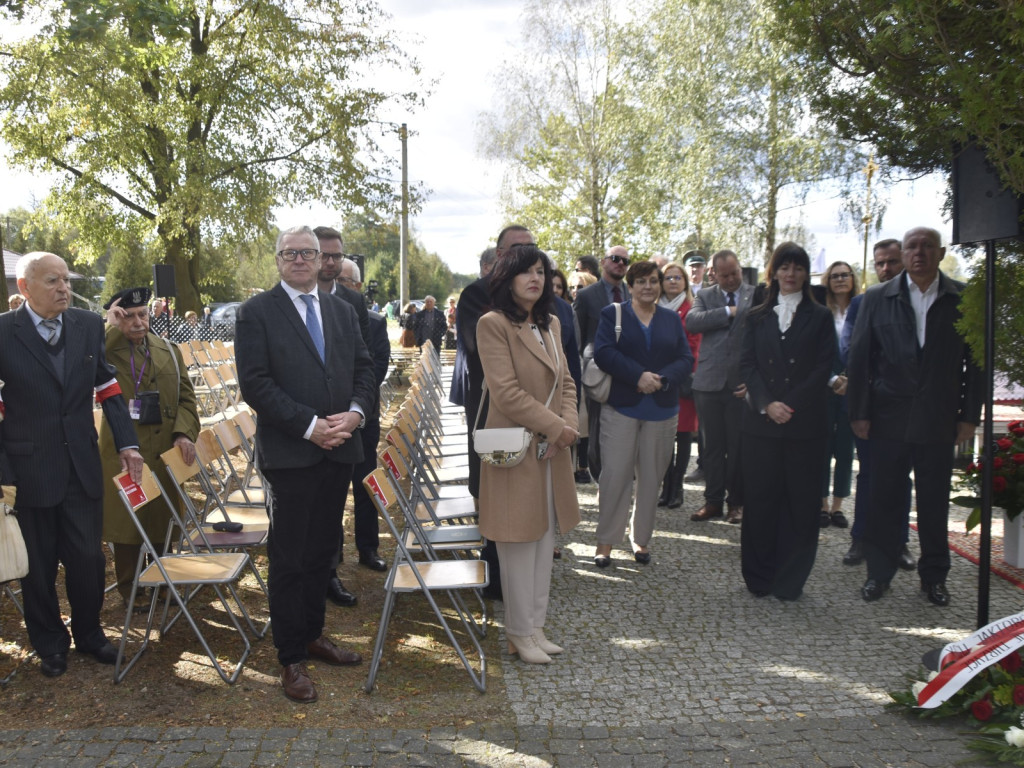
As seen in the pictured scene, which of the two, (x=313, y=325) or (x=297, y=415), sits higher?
(x=313, y=325)

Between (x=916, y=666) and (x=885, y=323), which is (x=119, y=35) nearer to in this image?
(x=885, y=323)

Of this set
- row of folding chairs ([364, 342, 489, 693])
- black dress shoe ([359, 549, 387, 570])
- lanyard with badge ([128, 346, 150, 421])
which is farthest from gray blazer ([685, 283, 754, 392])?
lanyard with badge ([128, 346, 150, 421])

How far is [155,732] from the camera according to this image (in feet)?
11.1

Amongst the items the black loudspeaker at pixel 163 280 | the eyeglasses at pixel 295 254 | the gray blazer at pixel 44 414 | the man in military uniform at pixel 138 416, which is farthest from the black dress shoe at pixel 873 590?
the black loudspeaker at pixel 163 280

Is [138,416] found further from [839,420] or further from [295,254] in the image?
[839,420]

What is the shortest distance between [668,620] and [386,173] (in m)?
17.3

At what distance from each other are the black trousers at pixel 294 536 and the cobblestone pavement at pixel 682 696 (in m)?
0.45

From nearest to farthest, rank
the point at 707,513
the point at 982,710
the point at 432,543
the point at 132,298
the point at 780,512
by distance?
the point at 982,710 → the point at 432,543 → the point at 132,298 → the point at 780,512 → the point at 707,513

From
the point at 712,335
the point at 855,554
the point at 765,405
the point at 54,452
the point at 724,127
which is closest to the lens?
the point at 54,452

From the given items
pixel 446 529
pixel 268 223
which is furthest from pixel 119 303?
pixel 268 223

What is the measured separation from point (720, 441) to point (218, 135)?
15000 mm

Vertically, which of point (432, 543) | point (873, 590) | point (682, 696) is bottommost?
point (682, 696)

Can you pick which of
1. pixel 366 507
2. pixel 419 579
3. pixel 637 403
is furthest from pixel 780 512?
pixel 366 507

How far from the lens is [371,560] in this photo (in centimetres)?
552
